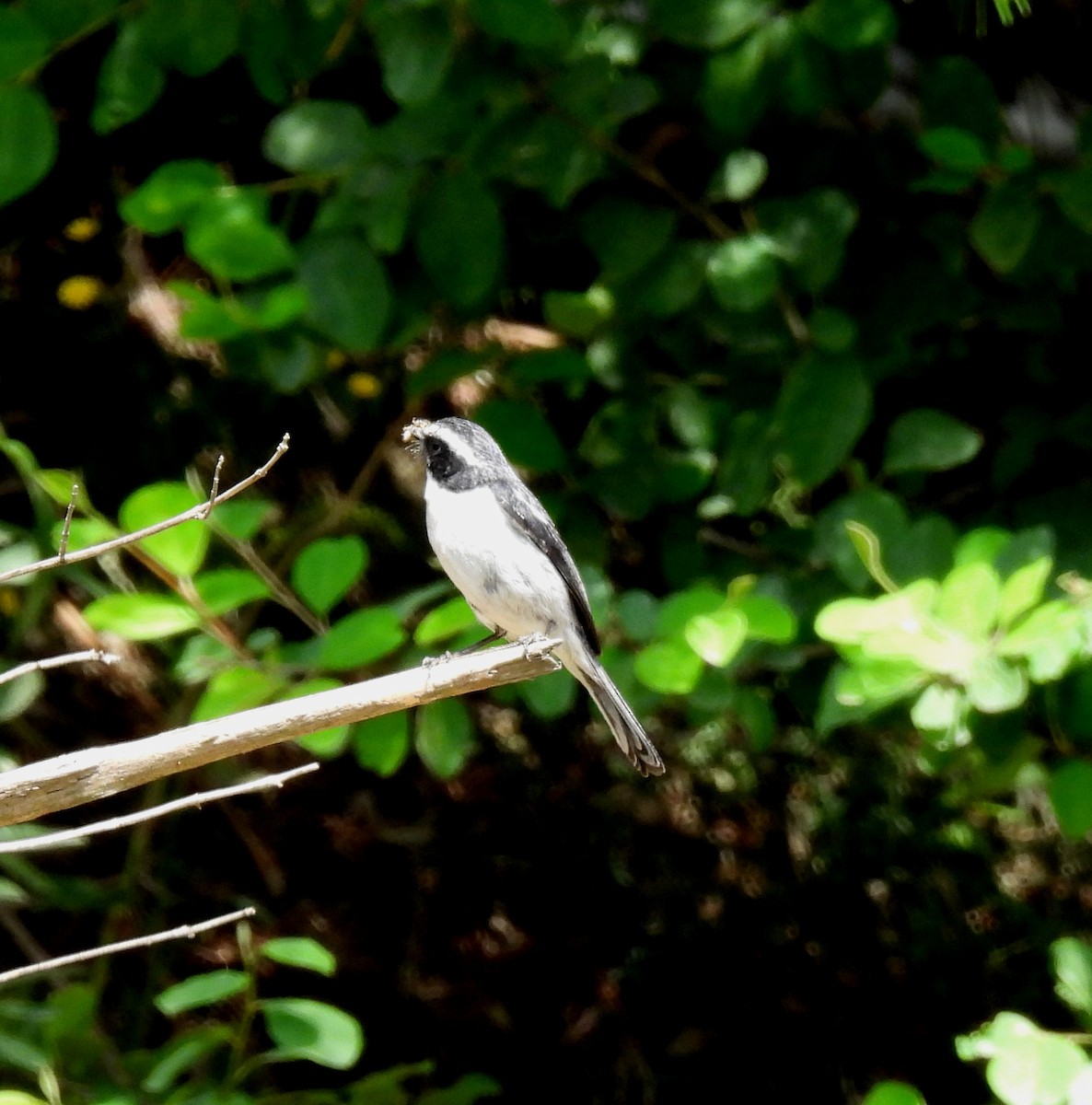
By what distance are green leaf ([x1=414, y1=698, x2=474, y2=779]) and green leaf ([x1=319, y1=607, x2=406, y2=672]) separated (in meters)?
0.23

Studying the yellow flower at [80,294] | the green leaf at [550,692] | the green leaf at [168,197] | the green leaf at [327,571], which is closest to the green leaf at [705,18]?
the green leaf at [168,197]

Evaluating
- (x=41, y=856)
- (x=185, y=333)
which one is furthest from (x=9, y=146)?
(x=41, y=856)

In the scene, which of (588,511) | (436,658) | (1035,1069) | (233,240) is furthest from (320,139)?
(1035,1069)

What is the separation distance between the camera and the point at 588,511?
3.73 m

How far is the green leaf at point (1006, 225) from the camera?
324 centimetres

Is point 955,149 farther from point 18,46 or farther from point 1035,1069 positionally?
point 18,46

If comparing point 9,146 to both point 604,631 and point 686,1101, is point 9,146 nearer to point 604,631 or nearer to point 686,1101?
point 604,631

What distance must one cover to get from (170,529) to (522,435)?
87cm

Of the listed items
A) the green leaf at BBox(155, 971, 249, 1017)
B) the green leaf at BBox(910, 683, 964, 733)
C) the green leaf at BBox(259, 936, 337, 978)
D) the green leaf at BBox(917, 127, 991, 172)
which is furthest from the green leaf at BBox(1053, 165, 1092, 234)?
the green leaf at BBox(155, 971, 249, 1017)

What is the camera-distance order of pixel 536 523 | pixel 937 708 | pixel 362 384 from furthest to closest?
pixel 362 384
pixel 536 523
pixel 937 708

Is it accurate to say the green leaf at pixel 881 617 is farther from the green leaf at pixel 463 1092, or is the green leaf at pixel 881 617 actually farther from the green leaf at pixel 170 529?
the green leaf at pixel 463 1092

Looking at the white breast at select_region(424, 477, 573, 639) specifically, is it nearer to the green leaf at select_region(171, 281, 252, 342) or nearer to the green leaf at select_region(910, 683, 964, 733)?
the green leaf at select_region(171, 281, 252, 342)

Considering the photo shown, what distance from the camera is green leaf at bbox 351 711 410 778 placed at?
3.12 m

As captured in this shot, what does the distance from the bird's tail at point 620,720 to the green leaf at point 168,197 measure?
1326 mm
